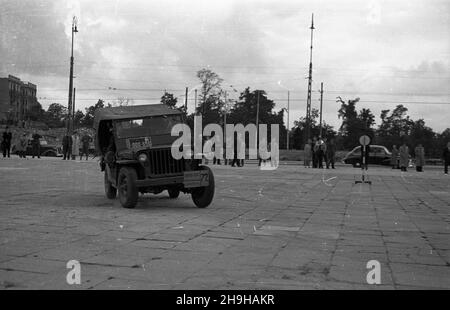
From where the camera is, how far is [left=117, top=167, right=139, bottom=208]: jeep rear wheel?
11.0m

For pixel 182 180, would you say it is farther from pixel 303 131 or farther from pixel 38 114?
pixel 38 114

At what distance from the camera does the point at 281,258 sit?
6.52 metres


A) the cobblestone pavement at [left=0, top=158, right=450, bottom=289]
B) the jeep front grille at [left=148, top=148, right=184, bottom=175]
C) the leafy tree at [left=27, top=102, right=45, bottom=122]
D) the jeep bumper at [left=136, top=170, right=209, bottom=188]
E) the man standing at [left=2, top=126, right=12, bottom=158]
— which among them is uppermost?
the leafy tree at [left=27, top=102, right=45, bottom=122]

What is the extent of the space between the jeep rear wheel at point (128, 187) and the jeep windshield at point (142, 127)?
3.72 ft

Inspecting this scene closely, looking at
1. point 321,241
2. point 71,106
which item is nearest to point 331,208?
point 321,241

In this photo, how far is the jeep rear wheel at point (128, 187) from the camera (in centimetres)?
1096

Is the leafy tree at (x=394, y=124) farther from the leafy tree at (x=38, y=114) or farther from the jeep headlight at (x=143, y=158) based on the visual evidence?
the jeep headlight at (x=143, y=158)

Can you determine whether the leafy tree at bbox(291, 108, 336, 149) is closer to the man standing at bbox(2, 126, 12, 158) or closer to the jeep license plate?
the man standing at bbox(2, 126, 12, 158)

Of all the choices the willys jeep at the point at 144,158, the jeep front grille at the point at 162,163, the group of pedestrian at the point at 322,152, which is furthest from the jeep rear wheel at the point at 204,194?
the group of pedestrian at the point at 322,152

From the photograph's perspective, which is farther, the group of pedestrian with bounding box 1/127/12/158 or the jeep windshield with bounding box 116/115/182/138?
the group of pedestrian with bounding box 1/127/12/158

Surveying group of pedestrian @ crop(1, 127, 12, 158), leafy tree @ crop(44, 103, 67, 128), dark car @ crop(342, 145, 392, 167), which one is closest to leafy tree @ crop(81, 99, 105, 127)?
group of pedestrian @ crop(1, 127, 12, 158)

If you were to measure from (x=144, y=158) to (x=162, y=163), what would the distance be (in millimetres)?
384

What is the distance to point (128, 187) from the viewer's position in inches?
434
